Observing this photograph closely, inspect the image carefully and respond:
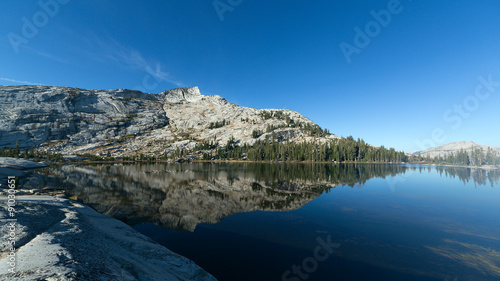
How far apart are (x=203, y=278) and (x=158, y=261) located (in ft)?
8.62

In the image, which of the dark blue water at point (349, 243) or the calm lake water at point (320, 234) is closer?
the dark blue water at point (349, 243)

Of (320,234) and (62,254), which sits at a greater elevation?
(62,254)

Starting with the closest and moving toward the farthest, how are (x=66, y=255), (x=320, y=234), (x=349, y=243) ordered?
(x=66, y=255)
(x=349, y=243)
(x=320, y=234)

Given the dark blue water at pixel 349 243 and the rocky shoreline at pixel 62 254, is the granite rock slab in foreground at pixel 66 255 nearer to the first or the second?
the rocky shoreline at pixel 62 254

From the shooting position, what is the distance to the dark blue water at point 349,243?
38.7 feet

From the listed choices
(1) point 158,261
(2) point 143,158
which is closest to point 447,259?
(1) point 158,261

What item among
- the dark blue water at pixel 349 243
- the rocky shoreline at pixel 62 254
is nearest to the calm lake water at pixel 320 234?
the dark blue water at pixel 349 243

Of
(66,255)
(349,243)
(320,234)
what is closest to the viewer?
(66,255)

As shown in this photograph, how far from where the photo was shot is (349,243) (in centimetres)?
1552

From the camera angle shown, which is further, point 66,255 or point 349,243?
point 349,243

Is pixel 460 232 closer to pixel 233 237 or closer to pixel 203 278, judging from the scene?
pixel 233 237

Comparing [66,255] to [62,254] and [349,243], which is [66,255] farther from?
[349,243]

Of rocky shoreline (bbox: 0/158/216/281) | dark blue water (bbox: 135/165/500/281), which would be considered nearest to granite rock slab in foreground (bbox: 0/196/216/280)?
rocky shoreline (bbox: 0/158/216/281)

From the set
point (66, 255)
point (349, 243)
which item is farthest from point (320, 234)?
point (66, 255)
